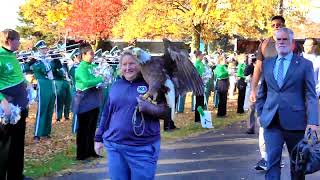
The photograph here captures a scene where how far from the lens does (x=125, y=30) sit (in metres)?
24.4

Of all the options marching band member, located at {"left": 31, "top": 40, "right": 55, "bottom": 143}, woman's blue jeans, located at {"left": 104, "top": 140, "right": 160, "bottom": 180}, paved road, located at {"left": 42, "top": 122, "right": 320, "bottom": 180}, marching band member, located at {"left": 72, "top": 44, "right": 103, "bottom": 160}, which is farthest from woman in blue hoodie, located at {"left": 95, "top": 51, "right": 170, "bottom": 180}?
marching band member, located at {"left": 31, "top": 40, "right": 55, "bottom": 143}

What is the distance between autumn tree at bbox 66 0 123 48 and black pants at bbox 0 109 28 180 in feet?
86.6

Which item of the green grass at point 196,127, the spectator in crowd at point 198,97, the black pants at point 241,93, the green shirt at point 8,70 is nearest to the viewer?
the green shirt at point 8,70

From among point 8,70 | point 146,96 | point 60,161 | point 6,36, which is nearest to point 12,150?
point 8,70

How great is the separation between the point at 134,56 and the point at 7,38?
101 inches

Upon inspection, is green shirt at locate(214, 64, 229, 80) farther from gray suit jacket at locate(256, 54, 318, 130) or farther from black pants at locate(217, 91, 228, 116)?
gray suit jacket at locate(256, 54, 318, 130)

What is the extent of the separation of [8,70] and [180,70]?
8.80ft

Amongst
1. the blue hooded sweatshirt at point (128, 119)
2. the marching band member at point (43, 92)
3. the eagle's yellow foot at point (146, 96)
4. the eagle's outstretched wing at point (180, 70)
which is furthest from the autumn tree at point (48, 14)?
the eagle's yellow foot at point (146, 96)

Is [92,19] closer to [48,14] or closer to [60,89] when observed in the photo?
[48,14]

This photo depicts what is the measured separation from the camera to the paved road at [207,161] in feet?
27.0

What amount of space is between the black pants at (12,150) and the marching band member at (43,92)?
4.69 metres

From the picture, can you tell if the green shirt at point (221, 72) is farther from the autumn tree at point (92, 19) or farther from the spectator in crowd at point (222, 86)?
the autumn tree at point (92, 19)

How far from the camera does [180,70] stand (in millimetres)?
5129

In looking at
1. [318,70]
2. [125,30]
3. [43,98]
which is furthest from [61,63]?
[125,30]
